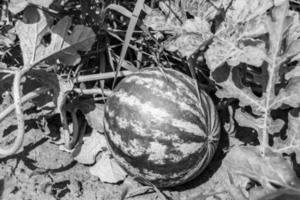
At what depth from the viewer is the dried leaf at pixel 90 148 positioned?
3.19 meters

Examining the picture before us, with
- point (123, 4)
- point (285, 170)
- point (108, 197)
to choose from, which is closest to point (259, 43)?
point (285, 170)

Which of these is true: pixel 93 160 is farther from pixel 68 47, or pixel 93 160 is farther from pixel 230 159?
pixel 230 159

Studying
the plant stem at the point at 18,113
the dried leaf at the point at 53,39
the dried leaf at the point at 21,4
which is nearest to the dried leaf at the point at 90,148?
the plant stem at the point at 18,113

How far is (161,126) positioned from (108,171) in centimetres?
57

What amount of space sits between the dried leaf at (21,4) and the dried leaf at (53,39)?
0.05m

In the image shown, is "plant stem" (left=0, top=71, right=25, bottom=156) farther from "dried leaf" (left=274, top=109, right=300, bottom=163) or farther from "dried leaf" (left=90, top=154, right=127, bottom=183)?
"dried leaf" (left=274, top=109, right=300, bottom=163)

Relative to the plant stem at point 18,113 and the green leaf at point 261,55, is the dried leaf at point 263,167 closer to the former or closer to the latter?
the green leaf at point 261,55

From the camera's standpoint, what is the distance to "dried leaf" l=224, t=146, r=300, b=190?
253 cm

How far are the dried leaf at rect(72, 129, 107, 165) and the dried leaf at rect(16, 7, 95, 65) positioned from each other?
50 cm

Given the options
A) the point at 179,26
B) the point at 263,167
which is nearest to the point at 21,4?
the point at 179,26

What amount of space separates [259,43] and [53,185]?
4.66 feet

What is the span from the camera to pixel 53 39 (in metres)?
2.99

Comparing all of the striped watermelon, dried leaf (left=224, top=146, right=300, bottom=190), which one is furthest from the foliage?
the striped watermelon

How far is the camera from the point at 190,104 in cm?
284
